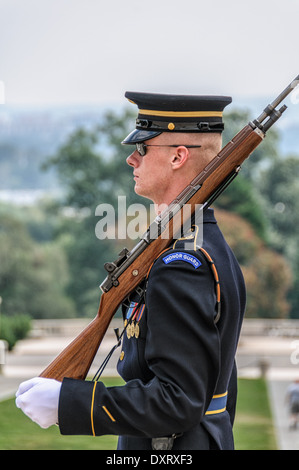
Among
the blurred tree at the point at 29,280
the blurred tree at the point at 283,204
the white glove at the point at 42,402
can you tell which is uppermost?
the white glove at the point at 42,402

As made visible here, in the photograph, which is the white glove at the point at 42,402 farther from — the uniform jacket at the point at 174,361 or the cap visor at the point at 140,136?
the cap visor at the point at 140,136

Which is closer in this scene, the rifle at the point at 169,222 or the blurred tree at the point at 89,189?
the rifle at the point at 169,222

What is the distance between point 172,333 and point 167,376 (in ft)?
0.37

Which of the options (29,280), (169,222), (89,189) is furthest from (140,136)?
(89,189)

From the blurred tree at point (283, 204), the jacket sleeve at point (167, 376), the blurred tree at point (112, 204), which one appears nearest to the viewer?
the jacket sleeve at point (167, 376)

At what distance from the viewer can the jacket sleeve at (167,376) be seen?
81.4 inches

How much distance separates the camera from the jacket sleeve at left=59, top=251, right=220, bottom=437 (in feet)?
6.78

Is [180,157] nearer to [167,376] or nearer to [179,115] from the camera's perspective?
[179,115]

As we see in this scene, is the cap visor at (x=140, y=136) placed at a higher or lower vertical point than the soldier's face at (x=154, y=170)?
higher

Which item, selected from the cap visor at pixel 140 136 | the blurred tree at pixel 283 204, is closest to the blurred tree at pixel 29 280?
the blurred tree at pixel 283 204

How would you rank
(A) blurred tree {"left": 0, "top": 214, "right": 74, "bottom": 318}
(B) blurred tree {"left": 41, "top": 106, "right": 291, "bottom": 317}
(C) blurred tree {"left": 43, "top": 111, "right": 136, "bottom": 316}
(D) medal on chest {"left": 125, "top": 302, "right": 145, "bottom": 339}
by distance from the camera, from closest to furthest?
(D) medal on chest {"left": 125, "top": 302, "right": 145, "bottom": 339} < (B) blurred tree {"left": 41, "top": 106, "right": 291, "bottom": 317} < (A) blurred tree {"left": 0, "top": 214, "right": 74, "bottom": 318} < (C) blurred tree {"left": 43, "top": 111, "right": 136, "bottom": 316}

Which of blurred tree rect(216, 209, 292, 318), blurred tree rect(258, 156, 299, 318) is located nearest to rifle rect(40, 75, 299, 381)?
blurred tree rect(216, 209, 292, 318)

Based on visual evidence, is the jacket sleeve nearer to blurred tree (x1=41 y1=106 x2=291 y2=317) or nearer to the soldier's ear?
the soldier's ear

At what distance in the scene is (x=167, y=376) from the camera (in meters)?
2.08
